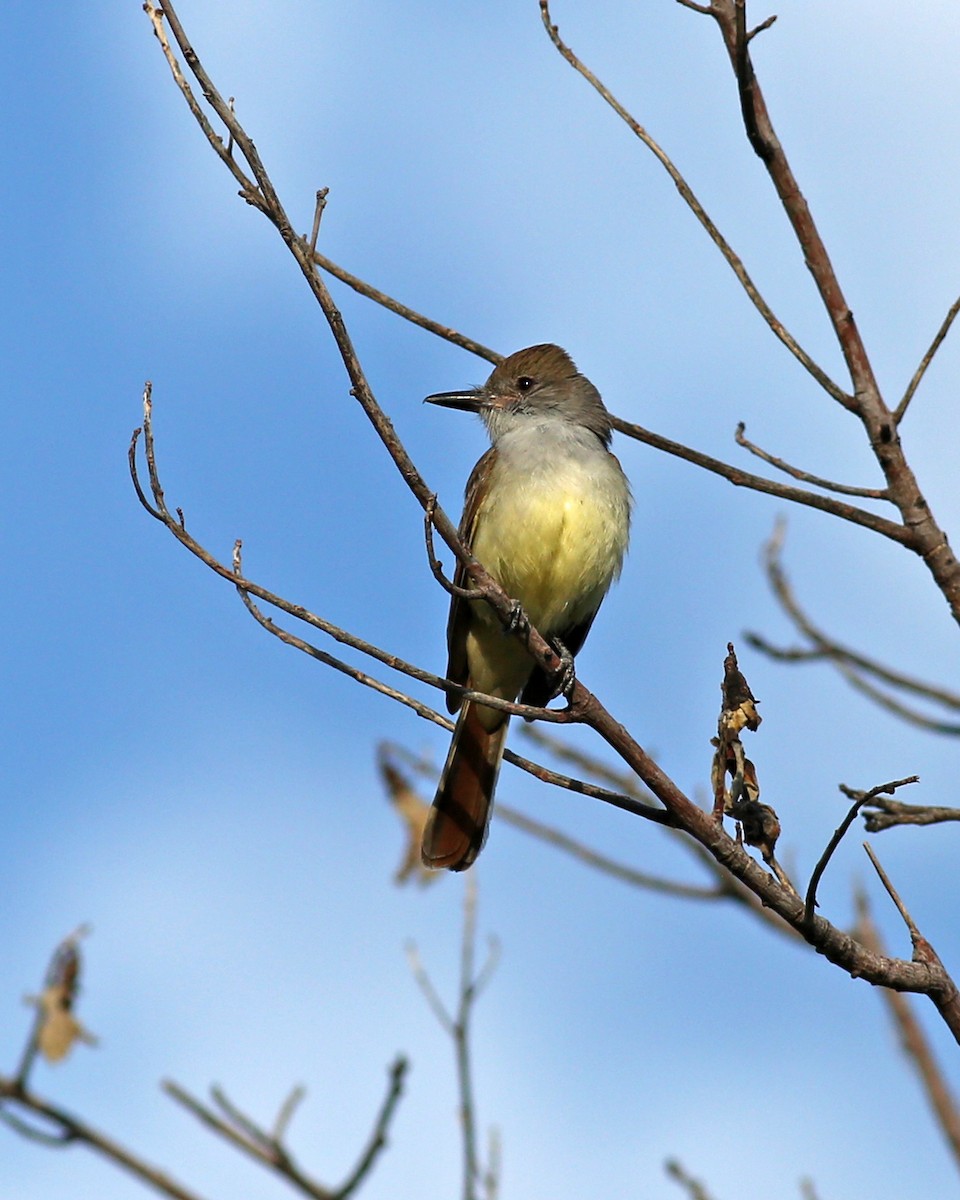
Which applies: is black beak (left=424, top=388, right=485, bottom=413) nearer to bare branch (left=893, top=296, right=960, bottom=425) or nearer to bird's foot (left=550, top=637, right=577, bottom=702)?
bird's foot (left=550, top=637, right=577, bottom=702)

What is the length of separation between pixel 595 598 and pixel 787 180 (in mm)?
3430

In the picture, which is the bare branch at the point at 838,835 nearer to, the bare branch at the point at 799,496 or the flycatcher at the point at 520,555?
the bare branch at the point at 799,496

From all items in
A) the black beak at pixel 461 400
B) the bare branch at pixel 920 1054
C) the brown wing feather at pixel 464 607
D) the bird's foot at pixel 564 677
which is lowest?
the bare branch at pixel 920 1054

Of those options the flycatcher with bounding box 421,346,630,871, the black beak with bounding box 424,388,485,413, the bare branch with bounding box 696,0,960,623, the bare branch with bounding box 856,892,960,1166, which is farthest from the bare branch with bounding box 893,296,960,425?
the black beak with bounding box 424,388,485,413

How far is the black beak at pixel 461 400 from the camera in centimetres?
734

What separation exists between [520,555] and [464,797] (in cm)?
108

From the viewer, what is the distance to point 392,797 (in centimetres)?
573

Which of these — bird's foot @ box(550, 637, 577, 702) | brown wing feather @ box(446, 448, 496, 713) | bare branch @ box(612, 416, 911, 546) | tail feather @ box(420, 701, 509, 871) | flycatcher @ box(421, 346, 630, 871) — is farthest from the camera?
brown wing feather @ box(446, 448, 496, 713)

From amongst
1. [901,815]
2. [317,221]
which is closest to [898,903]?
[901,815]

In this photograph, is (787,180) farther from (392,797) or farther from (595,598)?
(595,598)

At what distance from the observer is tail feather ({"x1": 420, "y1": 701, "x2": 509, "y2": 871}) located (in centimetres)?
612

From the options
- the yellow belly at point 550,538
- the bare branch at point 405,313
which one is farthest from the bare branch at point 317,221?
the yellow belly at point 550,538

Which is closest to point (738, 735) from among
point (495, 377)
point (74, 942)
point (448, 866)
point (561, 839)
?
point (561, 839)

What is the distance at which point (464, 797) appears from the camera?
6.42 meters
